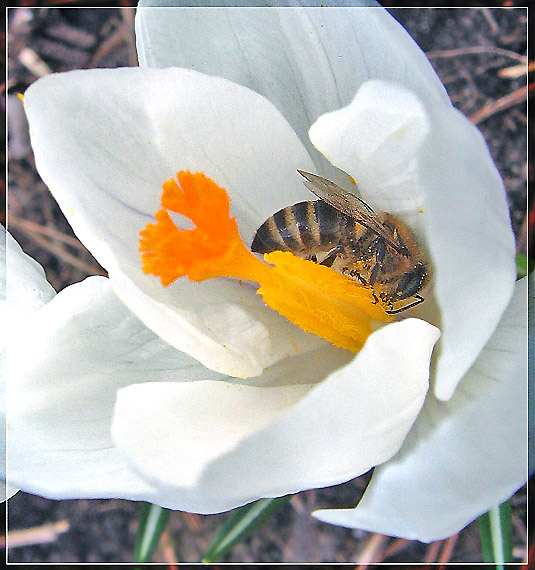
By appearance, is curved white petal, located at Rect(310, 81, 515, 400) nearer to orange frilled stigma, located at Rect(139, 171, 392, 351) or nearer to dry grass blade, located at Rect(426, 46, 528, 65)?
orange frilled stigma, located at Rect(139, 171, 392, 351)

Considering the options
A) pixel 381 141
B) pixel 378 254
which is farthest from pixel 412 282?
pixel 381 141

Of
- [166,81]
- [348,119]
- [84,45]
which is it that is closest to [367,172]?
[348,119]

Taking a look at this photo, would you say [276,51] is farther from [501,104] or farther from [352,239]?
[501,104]

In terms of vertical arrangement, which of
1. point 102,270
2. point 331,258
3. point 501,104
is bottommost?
point 102,270

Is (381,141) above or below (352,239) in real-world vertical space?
above

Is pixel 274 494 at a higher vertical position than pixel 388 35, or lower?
lower

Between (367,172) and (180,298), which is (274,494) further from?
(367,172)

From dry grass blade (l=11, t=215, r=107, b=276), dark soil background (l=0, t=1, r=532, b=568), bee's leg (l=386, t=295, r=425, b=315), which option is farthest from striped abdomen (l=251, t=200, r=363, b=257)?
dry grass blade (l=11, t=215, r=107, b=276)
